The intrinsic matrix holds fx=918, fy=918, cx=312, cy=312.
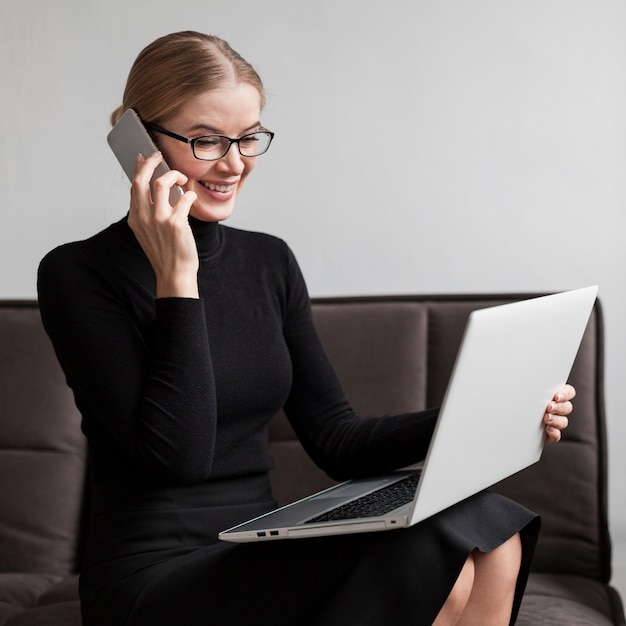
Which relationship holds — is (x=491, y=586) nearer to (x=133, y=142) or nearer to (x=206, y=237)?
(x=206, y=237)

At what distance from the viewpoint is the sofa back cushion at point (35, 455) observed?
1859 millimetres

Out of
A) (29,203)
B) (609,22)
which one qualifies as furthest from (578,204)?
Answer: (29,203)

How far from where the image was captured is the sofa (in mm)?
1769

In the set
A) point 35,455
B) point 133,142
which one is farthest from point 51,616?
point 133,142

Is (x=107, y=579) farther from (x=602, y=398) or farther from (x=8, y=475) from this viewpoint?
(x=602, y=398)

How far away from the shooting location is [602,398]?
6.07 ft

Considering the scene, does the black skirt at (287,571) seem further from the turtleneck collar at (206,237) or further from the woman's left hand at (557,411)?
the turtleneck collar at (206,237)

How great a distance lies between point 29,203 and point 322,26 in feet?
2.76

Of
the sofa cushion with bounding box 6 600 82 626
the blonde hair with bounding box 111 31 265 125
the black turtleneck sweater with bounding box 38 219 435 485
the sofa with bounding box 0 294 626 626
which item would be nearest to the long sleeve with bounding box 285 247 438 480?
the black turtleneck sweater with bounding box 38 219 435 485

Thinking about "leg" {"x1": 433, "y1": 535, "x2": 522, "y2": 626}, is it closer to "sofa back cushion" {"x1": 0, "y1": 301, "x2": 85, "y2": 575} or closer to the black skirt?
the black skirt

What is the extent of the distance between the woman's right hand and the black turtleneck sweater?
3 centimetres

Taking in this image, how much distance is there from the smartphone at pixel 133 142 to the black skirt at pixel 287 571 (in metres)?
0.49

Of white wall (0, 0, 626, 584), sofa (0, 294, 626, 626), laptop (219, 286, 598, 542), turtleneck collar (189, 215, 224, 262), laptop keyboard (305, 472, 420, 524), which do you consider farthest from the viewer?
white wall (0, 0, 626, 584)

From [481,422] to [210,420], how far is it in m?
0.41
